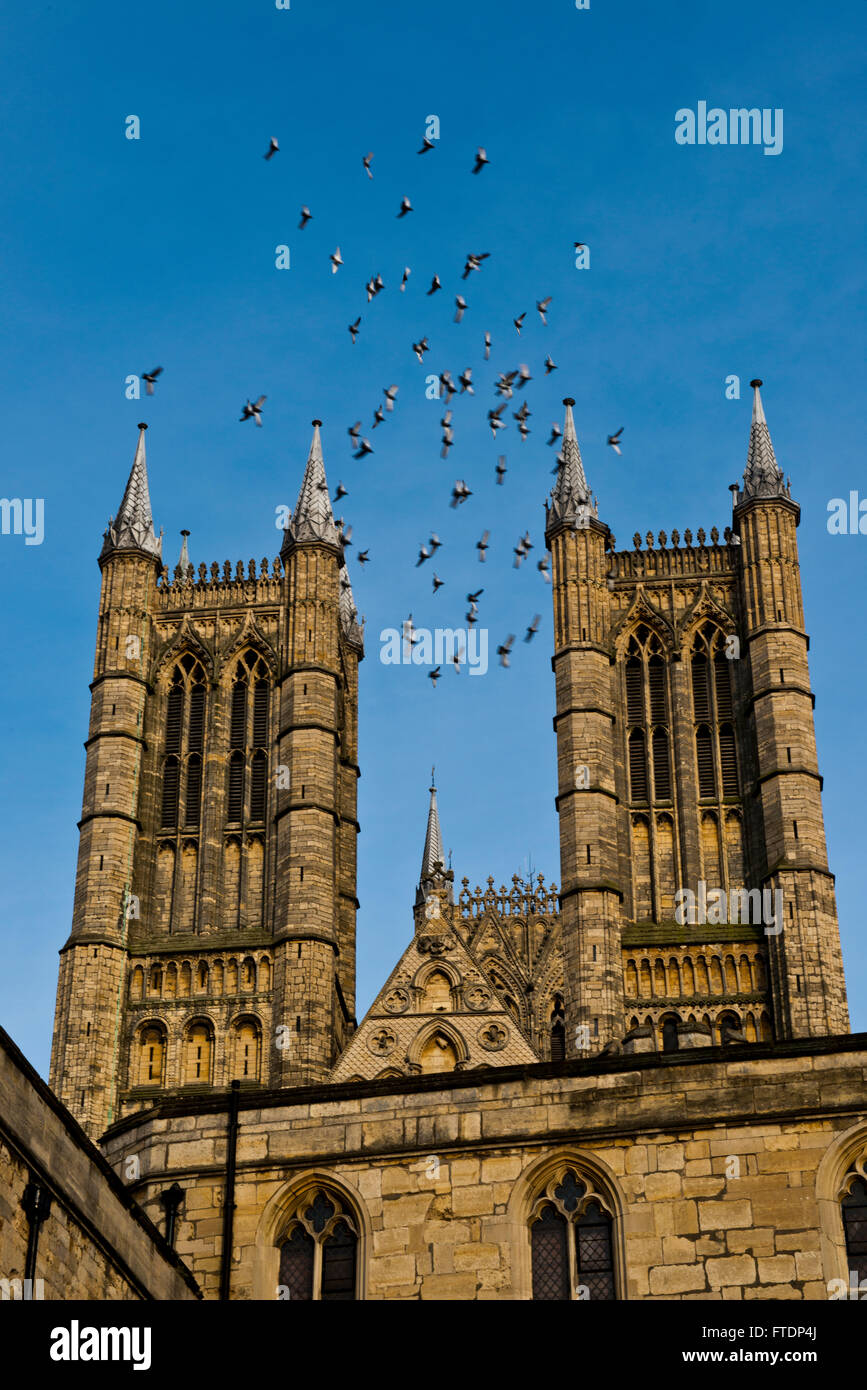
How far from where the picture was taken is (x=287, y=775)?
5900cm

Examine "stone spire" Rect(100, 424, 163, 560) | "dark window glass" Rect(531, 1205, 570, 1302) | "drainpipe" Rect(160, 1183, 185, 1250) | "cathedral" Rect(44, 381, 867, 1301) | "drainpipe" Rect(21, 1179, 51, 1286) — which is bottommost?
"drainpipe" Rect(21, 1179, 51, 1286)

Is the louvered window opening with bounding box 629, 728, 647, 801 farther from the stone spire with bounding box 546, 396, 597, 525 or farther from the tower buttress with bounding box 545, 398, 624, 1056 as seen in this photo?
the stone spire with bounding box 546, 396, 597, 525

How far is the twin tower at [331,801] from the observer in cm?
5506

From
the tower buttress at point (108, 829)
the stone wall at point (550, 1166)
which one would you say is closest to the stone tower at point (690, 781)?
the tower buttress at point (108, 829)

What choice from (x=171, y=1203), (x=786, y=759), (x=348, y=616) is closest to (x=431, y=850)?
(x=348, y=616)

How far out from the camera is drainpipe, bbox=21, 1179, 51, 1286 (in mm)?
17609

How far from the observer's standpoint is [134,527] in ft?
210

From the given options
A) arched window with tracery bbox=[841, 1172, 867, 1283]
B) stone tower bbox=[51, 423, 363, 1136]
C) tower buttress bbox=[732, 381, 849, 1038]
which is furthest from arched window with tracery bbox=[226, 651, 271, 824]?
arched window with tracery bbox=[841, 1172, 867, 1283]

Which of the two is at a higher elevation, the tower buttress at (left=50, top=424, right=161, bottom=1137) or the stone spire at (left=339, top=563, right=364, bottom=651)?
the stone spire at (left=339, top=563, right=364, bottom=651)

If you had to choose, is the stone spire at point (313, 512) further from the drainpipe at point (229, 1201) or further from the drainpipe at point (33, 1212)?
the drainpipe at point (33, 1212)

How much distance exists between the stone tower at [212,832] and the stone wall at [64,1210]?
33793 mm

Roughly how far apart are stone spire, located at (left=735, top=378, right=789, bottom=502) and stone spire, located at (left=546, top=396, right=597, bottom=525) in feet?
14.1
